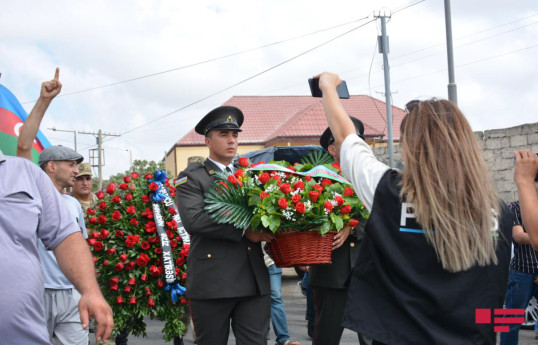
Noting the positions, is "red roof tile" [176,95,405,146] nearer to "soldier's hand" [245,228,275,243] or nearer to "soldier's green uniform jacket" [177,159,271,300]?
"soldier's green uniform jacket" [177,159,271,300]

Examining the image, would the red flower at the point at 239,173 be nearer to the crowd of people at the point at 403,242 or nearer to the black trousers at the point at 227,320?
the black trousers at the point at 227,320

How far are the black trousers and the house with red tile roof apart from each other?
35736mm

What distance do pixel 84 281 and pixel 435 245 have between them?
54.9 inches

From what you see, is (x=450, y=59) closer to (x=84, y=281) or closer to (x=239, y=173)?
(x=239, y=173)

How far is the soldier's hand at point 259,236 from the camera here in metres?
4.11

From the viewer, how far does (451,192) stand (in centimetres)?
244

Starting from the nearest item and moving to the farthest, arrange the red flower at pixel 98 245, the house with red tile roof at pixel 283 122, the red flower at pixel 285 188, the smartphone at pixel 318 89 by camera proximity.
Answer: the smartphone at pixel 318 89
the red flower at pixel 285 188
the red flower at pixel 98 245
the house with red tile roof at pixel 283 122

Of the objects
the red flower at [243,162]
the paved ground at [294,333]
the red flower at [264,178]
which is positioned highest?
the red flower at [243,162]

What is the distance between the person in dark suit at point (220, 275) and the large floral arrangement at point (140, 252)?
6.27 feet

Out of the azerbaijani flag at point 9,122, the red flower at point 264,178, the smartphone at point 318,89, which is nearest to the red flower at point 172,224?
the azerbaijani flag at point 9,122

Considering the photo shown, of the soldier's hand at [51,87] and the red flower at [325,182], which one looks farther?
the red flower at [325,182]

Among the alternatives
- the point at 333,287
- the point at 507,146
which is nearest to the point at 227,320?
the point at 333,287

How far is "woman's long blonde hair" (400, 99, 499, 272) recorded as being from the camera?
2410 mm

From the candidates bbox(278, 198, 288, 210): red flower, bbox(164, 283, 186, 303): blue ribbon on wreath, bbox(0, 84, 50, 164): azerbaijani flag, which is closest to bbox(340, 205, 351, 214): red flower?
bbox(278, 198, 288, 210): red flower
